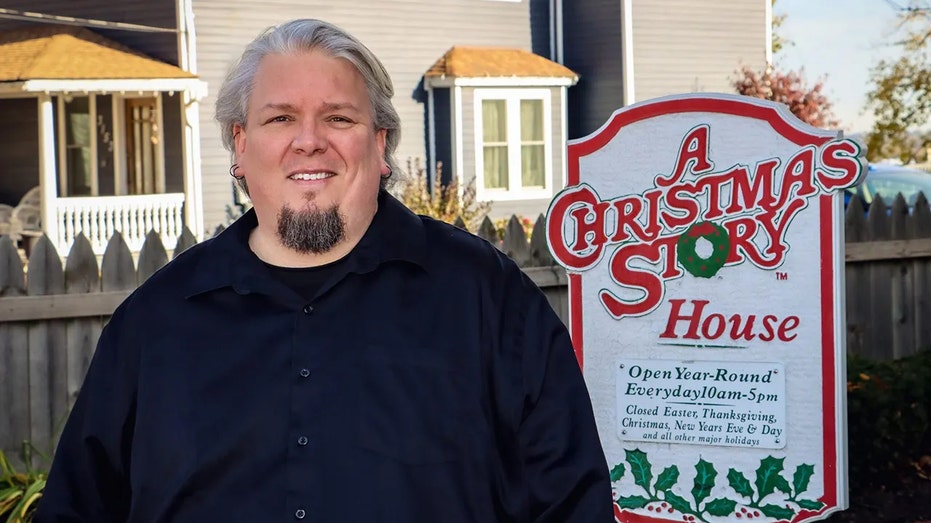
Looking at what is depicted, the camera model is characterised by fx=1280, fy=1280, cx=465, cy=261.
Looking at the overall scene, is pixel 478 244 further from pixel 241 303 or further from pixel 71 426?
pixel 71 426

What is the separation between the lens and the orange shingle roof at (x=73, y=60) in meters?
16.7

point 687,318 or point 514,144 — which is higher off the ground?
point 514,144

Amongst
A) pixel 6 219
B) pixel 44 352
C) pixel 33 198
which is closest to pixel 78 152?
pixel 33 198

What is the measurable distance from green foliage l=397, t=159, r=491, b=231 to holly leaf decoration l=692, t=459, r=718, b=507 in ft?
36.7

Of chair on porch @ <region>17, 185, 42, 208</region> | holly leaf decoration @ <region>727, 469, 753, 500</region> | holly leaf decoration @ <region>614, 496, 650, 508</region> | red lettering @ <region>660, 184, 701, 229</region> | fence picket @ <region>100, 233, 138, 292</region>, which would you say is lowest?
holly leaf decoration @ <region>614, 496, 650, 508</region>

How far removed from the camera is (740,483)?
15.6ft

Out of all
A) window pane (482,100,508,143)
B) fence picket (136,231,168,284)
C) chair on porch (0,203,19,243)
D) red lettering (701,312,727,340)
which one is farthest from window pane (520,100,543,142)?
red lettering (701,312,727,340)

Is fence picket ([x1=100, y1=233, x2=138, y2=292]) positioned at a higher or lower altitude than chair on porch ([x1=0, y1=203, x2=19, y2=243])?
lower

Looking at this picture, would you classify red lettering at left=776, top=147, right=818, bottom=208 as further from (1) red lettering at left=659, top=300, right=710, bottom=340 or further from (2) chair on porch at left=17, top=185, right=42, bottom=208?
(2) chair on porch at left=17, top=185, right=42, bottom=208

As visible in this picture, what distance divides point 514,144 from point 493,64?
4.54 feet

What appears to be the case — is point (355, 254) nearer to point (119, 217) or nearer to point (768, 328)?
point (768, 328)

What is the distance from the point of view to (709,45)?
22328mm

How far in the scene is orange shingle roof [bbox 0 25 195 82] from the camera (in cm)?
1666

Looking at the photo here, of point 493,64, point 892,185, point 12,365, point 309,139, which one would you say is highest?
point 493,64
